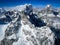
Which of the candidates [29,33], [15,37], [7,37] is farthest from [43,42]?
[7,37]

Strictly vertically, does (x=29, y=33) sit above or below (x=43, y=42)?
above

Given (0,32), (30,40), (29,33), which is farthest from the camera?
(0,32)

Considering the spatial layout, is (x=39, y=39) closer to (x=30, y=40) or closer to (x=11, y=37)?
(x=30, y=40)

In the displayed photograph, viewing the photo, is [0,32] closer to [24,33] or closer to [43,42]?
[24,33]

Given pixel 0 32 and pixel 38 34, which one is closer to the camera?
pixel 38 34

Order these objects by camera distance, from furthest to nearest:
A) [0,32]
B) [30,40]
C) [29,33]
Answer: [0,32] → [29,33] → [30,40]

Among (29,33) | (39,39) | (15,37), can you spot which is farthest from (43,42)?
(15,37)

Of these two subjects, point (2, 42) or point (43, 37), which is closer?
point (43, 37)

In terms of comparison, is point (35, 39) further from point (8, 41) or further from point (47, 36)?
point (8, 41)
